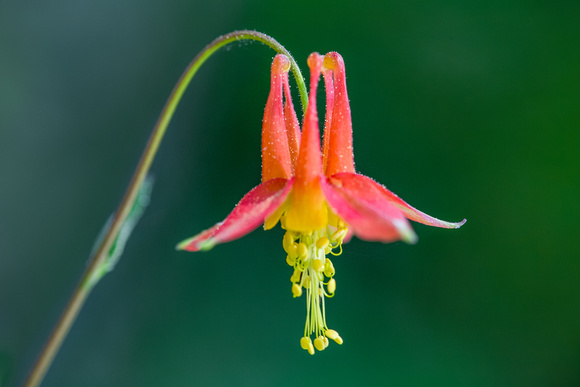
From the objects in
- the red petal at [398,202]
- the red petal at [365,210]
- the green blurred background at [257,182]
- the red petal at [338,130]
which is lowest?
the red petal at [365,210]

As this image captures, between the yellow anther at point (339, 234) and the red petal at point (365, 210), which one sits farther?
the yellow anther at point (339, 234)

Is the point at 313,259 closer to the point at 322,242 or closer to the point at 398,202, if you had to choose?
the point at 322,242

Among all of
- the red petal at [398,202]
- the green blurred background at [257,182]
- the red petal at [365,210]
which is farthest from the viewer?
the green blurred background at [257,182]

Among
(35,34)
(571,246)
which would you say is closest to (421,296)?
(571,246)

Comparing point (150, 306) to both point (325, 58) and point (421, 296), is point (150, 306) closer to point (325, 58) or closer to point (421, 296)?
point (421, 296)

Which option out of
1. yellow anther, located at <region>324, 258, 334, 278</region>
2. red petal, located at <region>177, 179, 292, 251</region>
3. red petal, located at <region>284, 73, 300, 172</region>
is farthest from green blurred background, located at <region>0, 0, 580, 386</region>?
red petal, located at <region>177, 179, 292, 251</region>

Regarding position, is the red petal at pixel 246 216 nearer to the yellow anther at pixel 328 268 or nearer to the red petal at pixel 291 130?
the red petal at pixel 291 130

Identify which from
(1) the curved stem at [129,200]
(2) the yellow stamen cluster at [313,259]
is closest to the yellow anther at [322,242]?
(2) the yellow stamen cluster at [313,259]

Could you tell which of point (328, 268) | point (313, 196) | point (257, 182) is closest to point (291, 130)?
point (313, 196)
